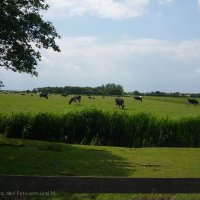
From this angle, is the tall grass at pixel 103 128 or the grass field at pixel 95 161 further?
the tall grass at pixel 103 128

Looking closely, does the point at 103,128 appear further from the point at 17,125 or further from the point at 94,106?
the point at 17,125

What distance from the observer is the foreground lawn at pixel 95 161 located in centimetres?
1601

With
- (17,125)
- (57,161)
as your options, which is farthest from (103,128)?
(57,161)

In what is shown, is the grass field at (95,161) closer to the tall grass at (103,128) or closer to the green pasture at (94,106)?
the tall grass at (103,128)

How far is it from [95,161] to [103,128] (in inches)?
349

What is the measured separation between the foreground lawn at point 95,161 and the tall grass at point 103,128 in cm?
289

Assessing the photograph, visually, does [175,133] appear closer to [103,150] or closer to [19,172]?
[103,150]

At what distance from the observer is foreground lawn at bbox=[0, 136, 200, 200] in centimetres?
1601

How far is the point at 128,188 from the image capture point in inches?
266

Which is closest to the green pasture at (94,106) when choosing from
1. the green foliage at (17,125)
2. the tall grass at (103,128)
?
the tall grass at (103,128)

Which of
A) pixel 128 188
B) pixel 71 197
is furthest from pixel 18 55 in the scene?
pixel 128 188

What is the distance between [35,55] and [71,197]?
11457 mm

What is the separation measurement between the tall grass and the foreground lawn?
2889 millimetres

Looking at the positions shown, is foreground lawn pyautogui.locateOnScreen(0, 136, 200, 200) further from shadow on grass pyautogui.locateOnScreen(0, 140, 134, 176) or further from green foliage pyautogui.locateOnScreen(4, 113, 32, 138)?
green foliage pyautogui.locateOnScreen(4, 113, 32, 138)
